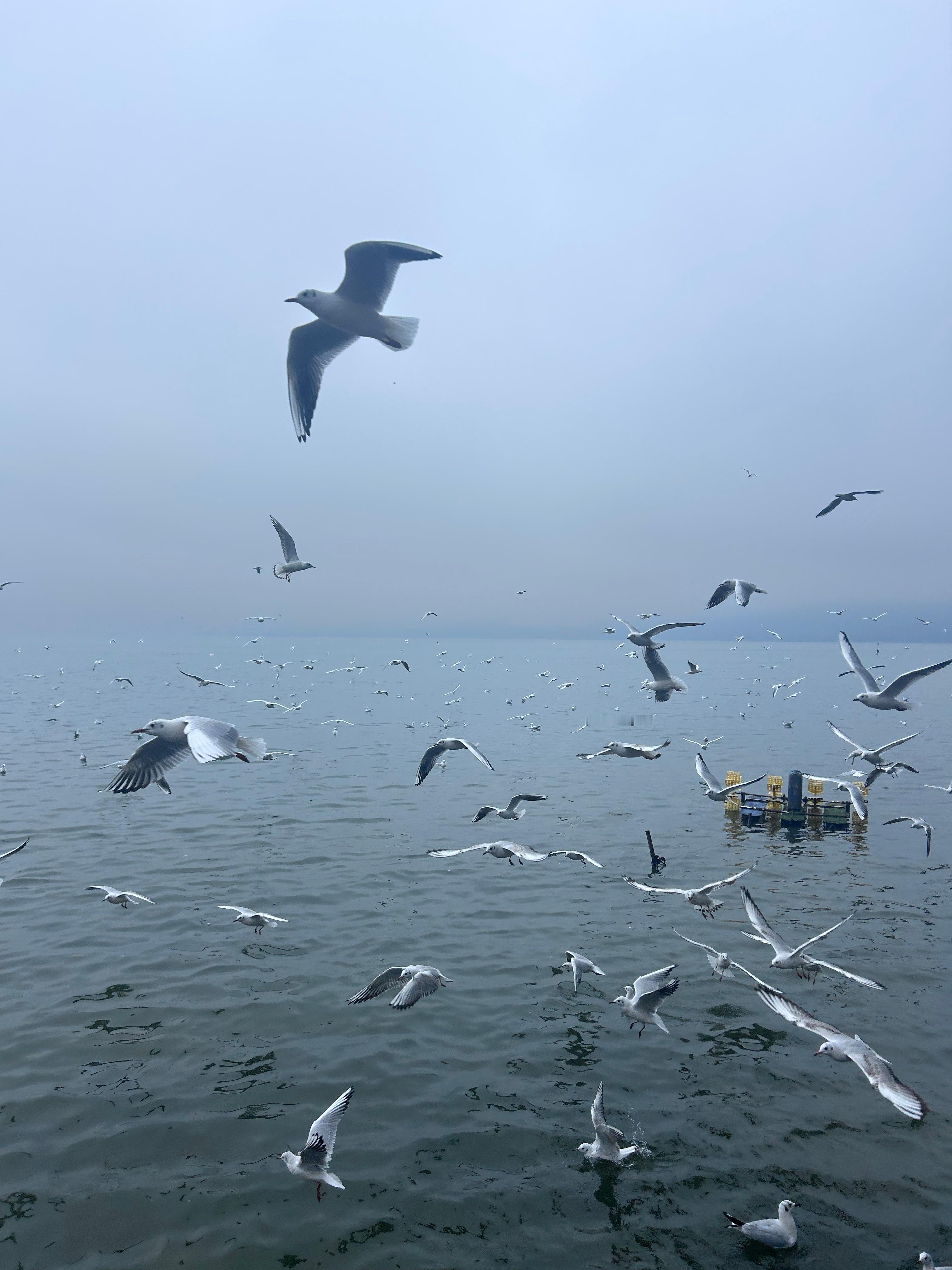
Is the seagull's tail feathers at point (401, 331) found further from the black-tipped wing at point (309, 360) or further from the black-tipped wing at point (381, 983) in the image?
the black-tipped wing at point (381, 983)

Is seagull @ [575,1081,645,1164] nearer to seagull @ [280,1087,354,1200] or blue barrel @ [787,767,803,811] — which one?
seagull @ [280,1087,354,1200]

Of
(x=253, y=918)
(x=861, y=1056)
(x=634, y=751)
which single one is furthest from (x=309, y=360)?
(x=861, y=1056)

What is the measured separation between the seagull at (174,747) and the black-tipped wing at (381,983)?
3988 millimetres

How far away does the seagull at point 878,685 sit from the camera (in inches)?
531

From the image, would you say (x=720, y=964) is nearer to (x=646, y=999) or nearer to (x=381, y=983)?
(x=646, y=999)

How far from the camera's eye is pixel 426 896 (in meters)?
20.0

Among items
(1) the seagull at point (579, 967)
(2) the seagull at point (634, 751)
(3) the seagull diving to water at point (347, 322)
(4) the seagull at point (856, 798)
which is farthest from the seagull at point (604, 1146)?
(4) the seagull at point (856, 798)

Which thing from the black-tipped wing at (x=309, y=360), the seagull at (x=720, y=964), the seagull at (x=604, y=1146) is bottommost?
the seagull at (x=720, y=964)

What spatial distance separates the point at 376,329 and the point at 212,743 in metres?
6.56

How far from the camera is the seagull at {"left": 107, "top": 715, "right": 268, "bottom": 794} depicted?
8.77 meters

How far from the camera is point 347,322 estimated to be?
10.6 m

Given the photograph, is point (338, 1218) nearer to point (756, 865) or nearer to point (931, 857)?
point (756, 865)

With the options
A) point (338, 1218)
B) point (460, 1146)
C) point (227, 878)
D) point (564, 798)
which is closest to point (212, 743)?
point (338, 1218)

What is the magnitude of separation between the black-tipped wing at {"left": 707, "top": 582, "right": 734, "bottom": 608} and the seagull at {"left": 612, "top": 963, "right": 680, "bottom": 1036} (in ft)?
26.7
